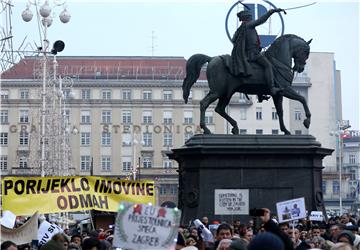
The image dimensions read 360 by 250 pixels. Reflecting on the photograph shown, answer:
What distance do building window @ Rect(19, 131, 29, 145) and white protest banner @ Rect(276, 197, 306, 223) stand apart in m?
104

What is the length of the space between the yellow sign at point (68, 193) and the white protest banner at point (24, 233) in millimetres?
1850

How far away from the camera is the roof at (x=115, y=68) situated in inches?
4786

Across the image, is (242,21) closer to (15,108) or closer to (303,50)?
(303,50)

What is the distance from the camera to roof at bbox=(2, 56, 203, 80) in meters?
122

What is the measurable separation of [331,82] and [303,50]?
104500 mm

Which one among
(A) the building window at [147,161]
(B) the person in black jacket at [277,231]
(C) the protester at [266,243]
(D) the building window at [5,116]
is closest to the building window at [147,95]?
(A) the building window at [147,161]

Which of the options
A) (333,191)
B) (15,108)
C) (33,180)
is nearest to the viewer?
(33,180)

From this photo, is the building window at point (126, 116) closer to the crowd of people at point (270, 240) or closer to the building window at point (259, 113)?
the building window at point (259, 113)

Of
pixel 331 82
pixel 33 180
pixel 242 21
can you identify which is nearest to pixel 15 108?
pixel 331 82

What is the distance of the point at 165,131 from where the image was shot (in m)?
124

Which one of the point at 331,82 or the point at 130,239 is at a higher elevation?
the point at 331,82

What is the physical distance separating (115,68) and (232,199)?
96691 millimetres

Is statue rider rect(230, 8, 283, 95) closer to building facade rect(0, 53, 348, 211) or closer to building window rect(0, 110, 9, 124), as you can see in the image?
building facade rect(0, 53, 348, 211)

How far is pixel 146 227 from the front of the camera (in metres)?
10.1
